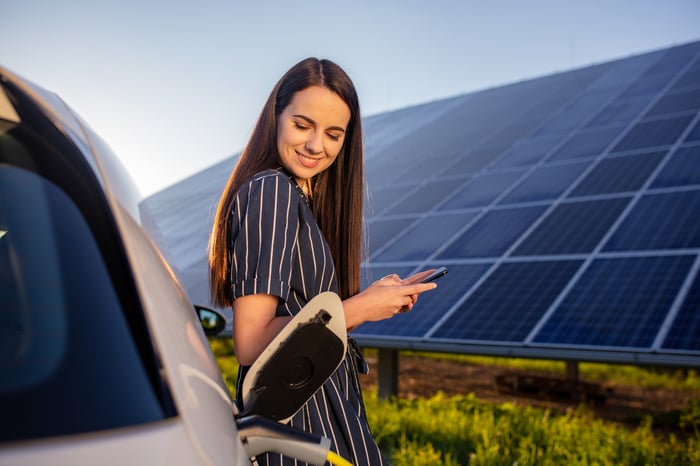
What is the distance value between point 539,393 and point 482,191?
2.61 metres

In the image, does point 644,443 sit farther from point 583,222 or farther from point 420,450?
point 583,222

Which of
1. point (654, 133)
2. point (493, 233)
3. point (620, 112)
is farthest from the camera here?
point (620, 112)

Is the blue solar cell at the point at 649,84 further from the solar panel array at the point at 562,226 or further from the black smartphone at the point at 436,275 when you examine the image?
the black smartphone at the point at 436,275

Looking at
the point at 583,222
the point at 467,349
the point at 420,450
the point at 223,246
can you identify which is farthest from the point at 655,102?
the point at 223,246

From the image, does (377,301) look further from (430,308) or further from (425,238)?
(425,238)

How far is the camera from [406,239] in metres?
8.51

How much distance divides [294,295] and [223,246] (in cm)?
27

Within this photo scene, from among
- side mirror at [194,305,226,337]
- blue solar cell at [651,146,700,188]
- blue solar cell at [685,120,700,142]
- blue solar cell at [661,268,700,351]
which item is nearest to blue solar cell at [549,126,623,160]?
blue solar cell at [685,120,700,142]

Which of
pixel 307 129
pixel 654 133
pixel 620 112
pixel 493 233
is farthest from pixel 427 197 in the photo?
pixel 307 129

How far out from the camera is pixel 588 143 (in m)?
9.38

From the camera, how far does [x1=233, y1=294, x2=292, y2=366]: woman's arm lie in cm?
167

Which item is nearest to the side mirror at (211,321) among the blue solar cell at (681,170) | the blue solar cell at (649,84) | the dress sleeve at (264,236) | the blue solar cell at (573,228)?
the dress sleeve at (264,236)

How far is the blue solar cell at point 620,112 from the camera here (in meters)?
9.91

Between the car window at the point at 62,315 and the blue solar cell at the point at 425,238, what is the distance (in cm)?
671
